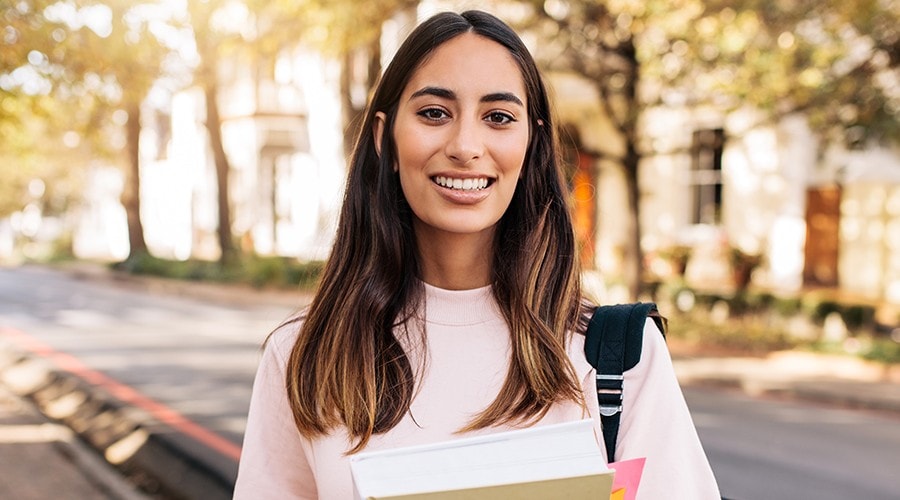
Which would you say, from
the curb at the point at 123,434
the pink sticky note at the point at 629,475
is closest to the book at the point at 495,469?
the pink sticky note at the point at 629,475

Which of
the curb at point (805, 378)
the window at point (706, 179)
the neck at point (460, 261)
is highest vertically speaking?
the window at point (706, 179)

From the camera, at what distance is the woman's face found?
5.74ft

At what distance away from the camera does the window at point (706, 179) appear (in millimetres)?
19750

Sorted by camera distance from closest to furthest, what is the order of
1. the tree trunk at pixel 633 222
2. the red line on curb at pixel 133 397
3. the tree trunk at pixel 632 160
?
the red line on curb at pixel 133 397 < the tree trunk at pixel 632 160 < the tree trunk at pixel 633 222

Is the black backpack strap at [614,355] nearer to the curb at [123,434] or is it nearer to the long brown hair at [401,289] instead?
the long brown hair at [401,289]

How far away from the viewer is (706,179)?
20.0 m

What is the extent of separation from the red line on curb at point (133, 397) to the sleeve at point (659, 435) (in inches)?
224

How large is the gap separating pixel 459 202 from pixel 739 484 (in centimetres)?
558

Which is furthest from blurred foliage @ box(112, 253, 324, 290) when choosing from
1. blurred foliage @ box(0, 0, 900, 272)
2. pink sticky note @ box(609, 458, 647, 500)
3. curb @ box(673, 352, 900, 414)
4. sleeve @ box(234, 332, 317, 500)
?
pink sticky note @ box(609, 458, 647, 500)

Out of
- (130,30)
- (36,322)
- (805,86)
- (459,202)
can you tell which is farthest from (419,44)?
(36,322)

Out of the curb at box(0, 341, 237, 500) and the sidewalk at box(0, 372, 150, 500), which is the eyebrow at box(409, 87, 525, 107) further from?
the sidewalk at box(0, 372, 150, 500)

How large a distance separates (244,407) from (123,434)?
1476 millimetres

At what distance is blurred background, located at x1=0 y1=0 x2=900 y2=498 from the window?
5 cm

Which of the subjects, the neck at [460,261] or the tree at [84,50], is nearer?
the neck at [460,261]
